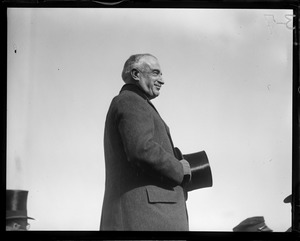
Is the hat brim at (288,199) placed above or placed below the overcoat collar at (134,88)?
below

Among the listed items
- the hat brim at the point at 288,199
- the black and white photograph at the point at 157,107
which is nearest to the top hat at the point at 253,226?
the black and white photograph at the point at 157,107

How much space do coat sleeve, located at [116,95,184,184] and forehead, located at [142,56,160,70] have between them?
204 millimetres

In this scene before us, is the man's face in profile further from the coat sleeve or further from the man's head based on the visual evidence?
the coat sleeve

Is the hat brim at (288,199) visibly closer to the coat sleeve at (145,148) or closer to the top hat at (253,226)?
the top hat at (253,226)

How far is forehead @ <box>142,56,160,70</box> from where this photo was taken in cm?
238

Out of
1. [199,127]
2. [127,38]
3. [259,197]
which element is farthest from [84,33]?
[259,197]

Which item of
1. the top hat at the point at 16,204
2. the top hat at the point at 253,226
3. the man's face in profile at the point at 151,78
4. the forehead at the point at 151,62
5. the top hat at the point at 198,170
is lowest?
the top hat at the point at 253,226

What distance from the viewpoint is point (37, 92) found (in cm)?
238

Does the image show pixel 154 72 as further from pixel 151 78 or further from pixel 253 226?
pixel 253 226

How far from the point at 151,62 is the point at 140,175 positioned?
471 mm

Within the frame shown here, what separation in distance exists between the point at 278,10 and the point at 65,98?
96cm

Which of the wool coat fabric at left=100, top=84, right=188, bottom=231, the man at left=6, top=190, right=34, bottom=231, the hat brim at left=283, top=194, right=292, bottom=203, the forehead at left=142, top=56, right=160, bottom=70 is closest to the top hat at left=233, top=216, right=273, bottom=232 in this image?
the hat brim at left=283, top=194, right=292, bottom=203

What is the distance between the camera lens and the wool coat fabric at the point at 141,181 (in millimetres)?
2309

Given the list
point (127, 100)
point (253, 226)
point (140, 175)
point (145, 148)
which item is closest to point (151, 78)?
point (127, 100)
